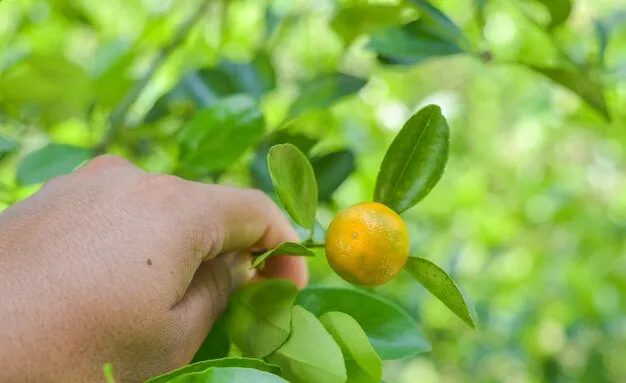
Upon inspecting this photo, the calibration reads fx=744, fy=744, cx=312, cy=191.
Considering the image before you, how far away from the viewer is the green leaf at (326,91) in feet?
2.44

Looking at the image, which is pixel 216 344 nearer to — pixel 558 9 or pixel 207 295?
pixel 207 295

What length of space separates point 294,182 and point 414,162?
0.28 feet

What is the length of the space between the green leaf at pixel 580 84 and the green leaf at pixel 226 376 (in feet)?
1.44

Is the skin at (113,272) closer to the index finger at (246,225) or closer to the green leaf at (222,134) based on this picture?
the index finger at (246,225)

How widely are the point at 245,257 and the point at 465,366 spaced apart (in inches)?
38.0

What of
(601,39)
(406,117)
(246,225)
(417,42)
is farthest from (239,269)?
(406,117)

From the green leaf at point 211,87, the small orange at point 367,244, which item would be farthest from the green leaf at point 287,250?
the green leaf at point 211,87

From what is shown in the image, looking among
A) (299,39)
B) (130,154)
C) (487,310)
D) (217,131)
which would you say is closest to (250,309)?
(217,131)

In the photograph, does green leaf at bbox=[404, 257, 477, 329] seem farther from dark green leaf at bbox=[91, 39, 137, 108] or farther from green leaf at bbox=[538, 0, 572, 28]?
dark green leaf at bbox=[91, 39, 137, 108]

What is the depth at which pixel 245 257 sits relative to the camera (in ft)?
1.89

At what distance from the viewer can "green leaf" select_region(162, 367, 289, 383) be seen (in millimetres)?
350

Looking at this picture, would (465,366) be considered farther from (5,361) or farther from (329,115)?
(5,361)

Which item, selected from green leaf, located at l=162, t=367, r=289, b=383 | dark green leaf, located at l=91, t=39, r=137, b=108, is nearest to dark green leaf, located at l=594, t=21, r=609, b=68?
dark green leaf, located at l=91, t=39, r=137, b=108

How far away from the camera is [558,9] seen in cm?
70
